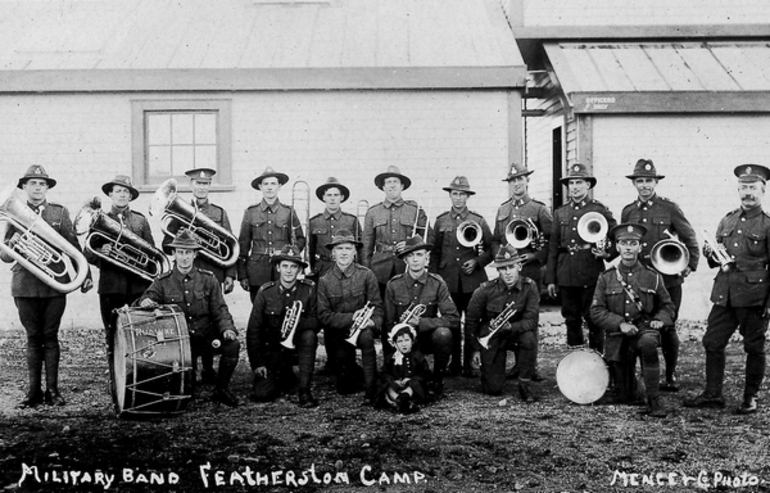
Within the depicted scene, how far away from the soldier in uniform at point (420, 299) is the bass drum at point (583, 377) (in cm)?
107

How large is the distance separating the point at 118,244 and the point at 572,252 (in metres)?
4.34

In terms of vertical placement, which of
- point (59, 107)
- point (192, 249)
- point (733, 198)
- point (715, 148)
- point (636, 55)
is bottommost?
point (192, 249)

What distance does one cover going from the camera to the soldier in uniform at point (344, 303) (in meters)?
6.95

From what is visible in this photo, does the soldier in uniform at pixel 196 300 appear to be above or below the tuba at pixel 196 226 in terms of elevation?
below

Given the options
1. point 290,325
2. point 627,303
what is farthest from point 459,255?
point 290,325

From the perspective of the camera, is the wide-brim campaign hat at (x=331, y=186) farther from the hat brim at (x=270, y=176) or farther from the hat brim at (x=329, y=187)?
the hat brim at (x=270, y=176)

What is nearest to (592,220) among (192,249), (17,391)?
(192,249)

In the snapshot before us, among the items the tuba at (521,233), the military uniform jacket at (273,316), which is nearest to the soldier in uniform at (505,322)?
the tuba at (521,233)

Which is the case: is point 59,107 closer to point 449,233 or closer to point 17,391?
point 17,391

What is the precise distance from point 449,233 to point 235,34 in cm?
503

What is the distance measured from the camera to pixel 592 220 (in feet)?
24.2

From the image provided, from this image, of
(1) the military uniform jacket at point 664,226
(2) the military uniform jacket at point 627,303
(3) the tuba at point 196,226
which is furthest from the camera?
(3) the tuba at point 196,226

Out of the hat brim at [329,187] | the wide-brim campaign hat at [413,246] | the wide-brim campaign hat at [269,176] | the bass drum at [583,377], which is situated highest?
the wide-brim campaign hat at [269,176]

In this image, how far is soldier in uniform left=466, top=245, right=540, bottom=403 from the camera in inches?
268
